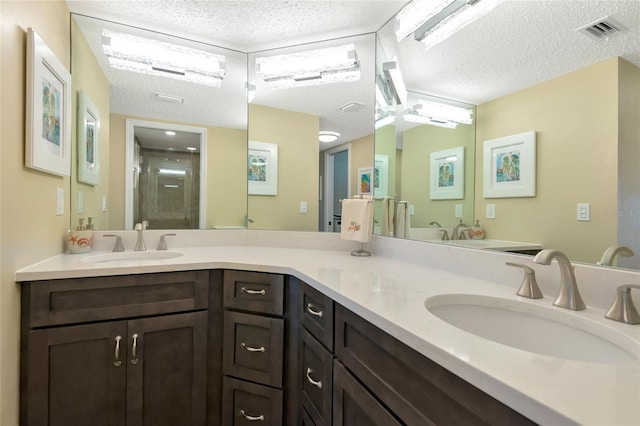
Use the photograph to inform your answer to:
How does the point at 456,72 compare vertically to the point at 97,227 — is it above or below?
above

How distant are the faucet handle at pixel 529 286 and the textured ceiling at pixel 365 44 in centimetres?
59

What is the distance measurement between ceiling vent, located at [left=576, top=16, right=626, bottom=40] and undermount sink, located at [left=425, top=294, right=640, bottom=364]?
75cm

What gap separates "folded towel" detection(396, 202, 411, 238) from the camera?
5.26 feet

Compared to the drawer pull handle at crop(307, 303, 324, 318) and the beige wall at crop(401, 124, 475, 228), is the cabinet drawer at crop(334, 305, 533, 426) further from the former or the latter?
the beige wall at crop(401, 124, 475, 228)

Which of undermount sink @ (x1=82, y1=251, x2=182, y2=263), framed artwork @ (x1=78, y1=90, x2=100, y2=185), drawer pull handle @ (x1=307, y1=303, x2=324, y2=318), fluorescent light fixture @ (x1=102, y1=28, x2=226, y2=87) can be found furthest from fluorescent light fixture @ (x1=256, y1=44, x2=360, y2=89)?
drawer pull handle @ (x1=307, y1=303, x2=324, y2=318)

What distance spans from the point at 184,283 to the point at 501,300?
1275 millimetres

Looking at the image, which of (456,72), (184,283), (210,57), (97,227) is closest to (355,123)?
(456,72)

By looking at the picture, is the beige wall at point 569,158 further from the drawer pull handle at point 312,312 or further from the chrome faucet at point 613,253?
the drawer pull handle at point 312,312

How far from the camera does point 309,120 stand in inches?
80.5

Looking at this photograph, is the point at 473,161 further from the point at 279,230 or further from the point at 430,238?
the point at 279,230

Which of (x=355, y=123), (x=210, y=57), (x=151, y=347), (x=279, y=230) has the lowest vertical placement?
(x=151, y=347)

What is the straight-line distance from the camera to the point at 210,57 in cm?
202

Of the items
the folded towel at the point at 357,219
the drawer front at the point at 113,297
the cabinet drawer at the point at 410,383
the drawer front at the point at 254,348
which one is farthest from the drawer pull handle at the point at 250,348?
the folded towel at the point at 357,219

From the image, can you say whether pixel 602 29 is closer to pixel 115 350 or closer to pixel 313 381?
pixel 313 381
